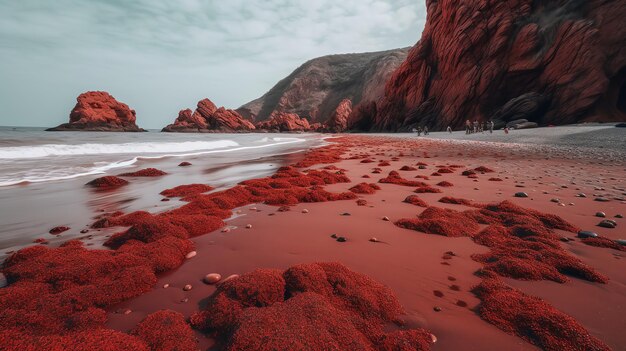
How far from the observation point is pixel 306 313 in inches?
57.2

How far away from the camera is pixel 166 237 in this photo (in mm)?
2557

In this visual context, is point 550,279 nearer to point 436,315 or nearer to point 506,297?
point 506,297

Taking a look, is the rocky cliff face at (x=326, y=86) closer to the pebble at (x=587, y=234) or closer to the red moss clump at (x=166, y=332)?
the pebble at (x=587, y=234)

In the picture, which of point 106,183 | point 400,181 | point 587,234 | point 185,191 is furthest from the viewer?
point 106,183

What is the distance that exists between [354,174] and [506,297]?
5.20 metres

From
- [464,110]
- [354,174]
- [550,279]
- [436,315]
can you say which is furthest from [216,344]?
[464,110]

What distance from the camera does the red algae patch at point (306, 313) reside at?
50.8 inches

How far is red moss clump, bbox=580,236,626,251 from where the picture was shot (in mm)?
2406

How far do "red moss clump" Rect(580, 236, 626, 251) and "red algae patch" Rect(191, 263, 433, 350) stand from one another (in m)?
2.26

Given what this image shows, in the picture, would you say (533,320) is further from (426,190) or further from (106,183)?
(106,183)

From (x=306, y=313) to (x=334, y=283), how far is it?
0.39 m

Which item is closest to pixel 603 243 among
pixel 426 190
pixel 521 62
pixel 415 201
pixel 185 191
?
pixel 415 201

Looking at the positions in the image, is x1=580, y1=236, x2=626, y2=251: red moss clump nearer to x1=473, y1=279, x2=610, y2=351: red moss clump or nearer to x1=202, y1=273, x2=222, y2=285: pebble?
x1=473, y1=279, x2=610, y2=351: red moss clump

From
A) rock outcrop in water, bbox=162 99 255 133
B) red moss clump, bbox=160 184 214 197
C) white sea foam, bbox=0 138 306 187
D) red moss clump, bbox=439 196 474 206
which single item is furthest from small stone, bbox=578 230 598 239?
rock outcrop in water, bbox=162 99 255 133
